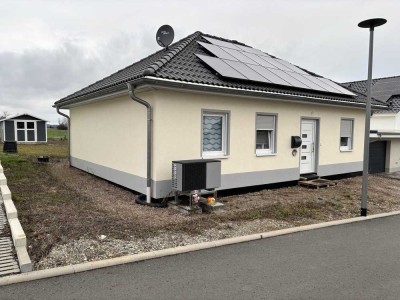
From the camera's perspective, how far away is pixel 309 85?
1116 cm

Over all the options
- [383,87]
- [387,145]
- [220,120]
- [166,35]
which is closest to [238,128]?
[220,120]

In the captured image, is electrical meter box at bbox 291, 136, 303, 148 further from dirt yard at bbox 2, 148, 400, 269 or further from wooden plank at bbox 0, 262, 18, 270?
wooden plank at bbox 0, 262, 18, 270

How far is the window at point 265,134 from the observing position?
990 cm

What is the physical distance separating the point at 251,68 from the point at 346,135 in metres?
5.16

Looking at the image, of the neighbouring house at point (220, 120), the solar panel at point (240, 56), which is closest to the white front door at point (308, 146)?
the neighbouring house at point (220, 120)

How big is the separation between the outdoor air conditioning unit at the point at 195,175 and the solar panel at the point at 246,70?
10.3 ft

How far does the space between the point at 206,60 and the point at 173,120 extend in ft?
8.46

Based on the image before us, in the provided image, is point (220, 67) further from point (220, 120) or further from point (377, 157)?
point (377, 157)

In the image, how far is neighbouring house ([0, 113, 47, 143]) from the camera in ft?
98.1

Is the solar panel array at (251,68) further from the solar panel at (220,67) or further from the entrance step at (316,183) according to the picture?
the entrance step at (316,183)

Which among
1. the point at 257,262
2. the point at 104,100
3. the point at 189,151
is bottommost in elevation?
the point at 257,262

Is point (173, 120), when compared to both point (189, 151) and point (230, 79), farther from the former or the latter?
point (230, 79)

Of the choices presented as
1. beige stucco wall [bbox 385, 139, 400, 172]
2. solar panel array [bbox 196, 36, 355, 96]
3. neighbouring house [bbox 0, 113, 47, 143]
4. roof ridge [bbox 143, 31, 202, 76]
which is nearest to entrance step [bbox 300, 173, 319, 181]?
solar panel array [bbox 196, 36, 355, 96]

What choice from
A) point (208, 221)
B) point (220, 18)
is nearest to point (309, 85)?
point (220, 18)
